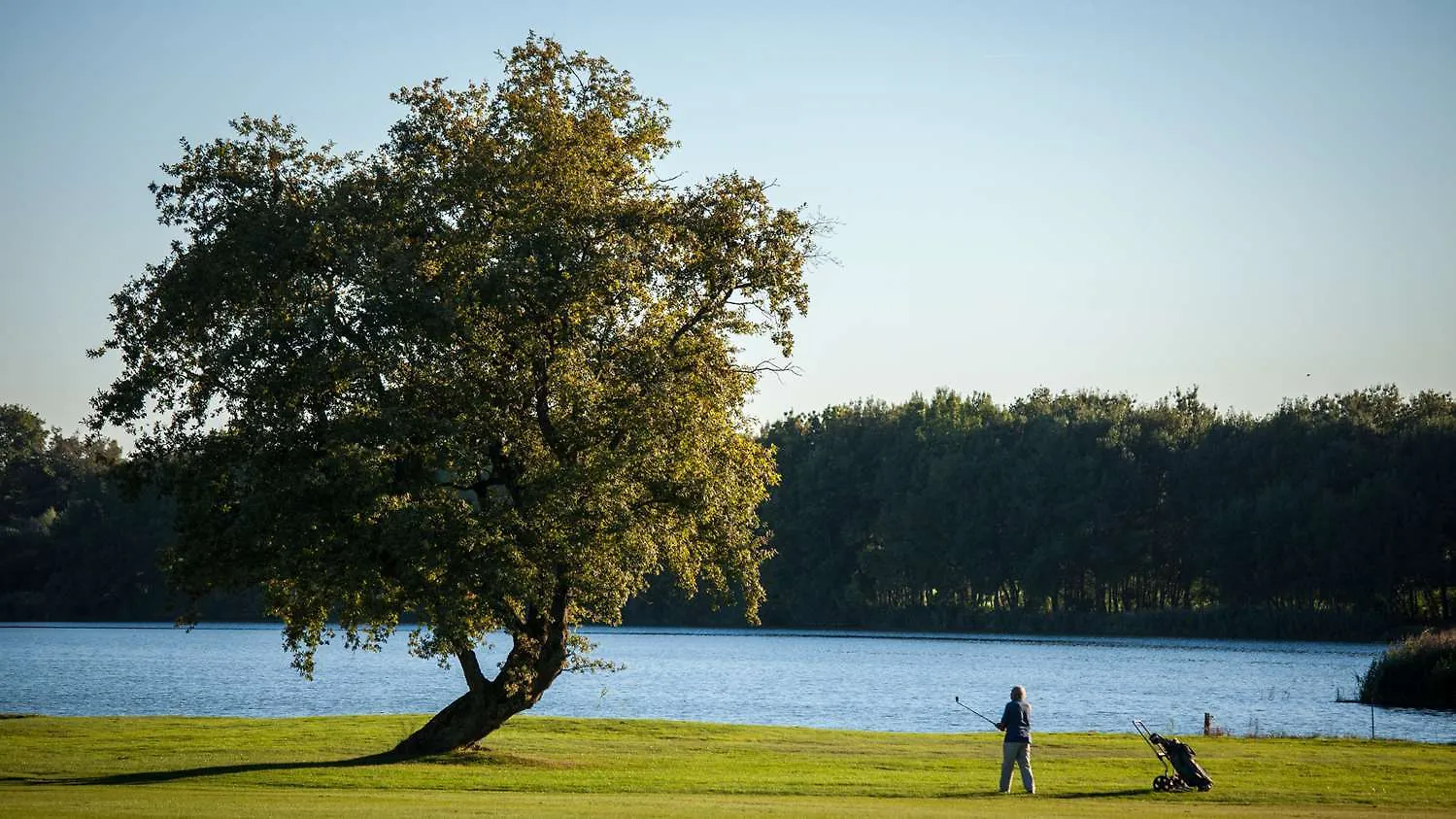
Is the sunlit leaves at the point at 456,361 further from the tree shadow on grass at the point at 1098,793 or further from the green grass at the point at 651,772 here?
the tree shadow on grass at the point at 1098,793

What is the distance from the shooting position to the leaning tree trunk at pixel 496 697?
34.5m

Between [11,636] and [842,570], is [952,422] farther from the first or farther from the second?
[11,636]

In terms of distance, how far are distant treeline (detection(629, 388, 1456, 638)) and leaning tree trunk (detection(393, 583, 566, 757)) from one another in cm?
8538

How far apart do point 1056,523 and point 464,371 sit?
336 ft

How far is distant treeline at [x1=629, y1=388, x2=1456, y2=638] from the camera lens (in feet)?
352

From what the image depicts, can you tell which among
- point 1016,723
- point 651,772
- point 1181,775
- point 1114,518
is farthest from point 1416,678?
point 1114,518

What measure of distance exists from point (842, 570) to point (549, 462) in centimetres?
11614

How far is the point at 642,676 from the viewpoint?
75625 mm

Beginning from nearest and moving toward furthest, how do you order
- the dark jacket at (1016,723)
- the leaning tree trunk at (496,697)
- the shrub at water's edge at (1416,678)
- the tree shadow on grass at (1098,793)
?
the tree shadow on grass at (1098,793)
the dark jacket at (1016,723)
the leaning tree trunk at (496,697)
the shrub at water's edge at (1416,678)

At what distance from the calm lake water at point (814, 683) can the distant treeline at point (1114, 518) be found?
884 cm

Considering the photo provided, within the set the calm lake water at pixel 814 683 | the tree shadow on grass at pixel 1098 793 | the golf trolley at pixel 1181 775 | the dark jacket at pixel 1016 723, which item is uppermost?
the dark jacket at pixel 1016 723

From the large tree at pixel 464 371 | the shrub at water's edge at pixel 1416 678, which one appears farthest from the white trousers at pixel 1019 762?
the shrub at water's edge at pixel 1416 678

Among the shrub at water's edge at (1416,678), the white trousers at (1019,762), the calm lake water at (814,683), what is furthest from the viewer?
the shrub at water's edge at (1416,678)

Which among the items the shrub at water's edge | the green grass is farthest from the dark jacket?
the shrub at water's edge
